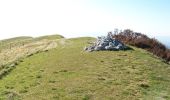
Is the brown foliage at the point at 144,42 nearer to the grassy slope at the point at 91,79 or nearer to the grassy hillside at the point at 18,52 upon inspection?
the grassy slope at the point at 91,79

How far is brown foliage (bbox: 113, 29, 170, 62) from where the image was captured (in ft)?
154

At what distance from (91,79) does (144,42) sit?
2636 cm

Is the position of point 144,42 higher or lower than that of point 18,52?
higher

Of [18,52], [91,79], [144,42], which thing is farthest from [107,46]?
[18,52]

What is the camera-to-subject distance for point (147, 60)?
36469 mm

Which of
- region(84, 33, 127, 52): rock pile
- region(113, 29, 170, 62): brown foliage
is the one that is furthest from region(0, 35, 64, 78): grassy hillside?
region(113, 29, 170, 62): brown foliage

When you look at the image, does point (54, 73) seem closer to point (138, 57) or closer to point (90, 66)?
point (90, 66)

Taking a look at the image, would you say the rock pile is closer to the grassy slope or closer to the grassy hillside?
the grassy slope

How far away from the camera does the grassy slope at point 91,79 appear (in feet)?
73.1

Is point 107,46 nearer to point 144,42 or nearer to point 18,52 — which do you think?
point 144,42

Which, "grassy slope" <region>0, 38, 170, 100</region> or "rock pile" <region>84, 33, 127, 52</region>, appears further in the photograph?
"rock pile" <region>84, 33, 127, 52</region>

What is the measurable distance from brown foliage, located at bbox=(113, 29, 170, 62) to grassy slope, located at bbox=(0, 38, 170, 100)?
28.2 feet

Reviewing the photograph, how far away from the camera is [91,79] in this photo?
26422 millimetres

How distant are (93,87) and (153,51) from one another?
81.9 feet
